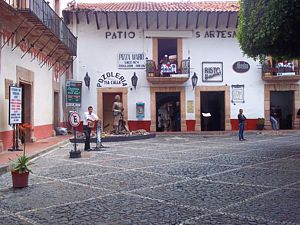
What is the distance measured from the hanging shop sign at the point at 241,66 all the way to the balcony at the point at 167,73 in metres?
2.80

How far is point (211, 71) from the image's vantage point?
22.6 metres

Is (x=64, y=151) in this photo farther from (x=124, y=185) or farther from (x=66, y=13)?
(x=66, y=13)

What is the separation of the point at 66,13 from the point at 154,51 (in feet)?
17.5

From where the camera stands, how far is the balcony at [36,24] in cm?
1126

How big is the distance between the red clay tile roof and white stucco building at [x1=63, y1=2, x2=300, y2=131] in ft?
0.19

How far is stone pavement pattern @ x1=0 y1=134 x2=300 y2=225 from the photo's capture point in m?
4.98

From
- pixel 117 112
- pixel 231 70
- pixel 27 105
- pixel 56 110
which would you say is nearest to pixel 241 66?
pixel 231 70

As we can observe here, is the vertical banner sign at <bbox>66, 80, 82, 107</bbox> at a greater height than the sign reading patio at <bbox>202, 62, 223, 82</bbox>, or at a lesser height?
lesser

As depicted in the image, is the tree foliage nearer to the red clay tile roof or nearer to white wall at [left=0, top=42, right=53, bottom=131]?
white wall at [left=0, top=42, right=53, bottom=131]

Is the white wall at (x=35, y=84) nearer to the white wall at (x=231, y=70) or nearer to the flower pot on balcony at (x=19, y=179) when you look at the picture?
the flower pot on balcony at (x=19, y=179)

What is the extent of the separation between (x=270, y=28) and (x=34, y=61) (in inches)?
374

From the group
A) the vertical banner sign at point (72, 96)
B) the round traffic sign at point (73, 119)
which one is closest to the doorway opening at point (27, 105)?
the vertical banner sign at point (72, 96)

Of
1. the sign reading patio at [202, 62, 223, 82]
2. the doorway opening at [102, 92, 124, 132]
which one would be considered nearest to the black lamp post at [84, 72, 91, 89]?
the doorway opening at [102, 92, 124, 132]

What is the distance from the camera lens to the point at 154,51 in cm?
2233
